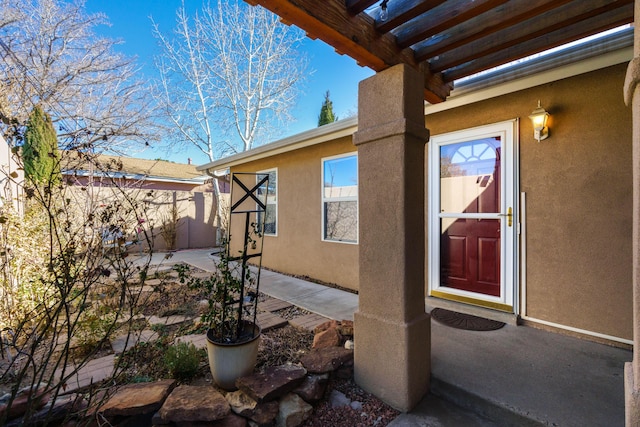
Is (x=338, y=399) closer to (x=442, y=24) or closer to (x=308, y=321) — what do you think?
(x=308, y=321)

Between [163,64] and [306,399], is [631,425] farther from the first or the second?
[163,64]

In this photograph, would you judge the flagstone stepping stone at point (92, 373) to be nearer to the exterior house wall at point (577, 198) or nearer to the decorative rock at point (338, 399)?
the decorative rock at point (338, 399)

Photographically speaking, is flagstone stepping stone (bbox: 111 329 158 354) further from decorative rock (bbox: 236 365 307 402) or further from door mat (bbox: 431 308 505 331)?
door mat (bbox: 431 308 505 331)

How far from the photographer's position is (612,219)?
265 cm

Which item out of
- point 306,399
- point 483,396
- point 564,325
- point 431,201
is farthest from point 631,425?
point 431,201

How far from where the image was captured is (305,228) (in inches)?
224

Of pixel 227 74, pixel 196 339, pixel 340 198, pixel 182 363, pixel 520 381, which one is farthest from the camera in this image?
pixel 227 74

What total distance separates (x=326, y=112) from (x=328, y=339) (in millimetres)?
10609

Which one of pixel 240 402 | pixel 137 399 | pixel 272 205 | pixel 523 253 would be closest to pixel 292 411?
pixel 240 402

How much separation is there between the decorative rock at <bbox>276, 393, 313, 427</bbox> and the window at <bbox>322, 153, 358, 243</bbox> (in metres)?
2.97

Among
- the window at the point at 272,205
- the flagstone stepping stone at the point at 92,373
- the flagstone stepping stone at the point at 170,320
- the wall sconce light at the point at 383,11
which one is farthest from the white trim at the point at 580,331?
the window at the point at 272,205

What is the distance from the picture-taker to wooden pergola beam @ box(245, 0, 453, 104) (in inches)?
64.4

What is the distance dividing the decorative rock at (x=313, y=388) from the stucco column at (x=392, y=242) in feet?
0.93

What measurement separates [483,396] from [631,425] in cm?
102
